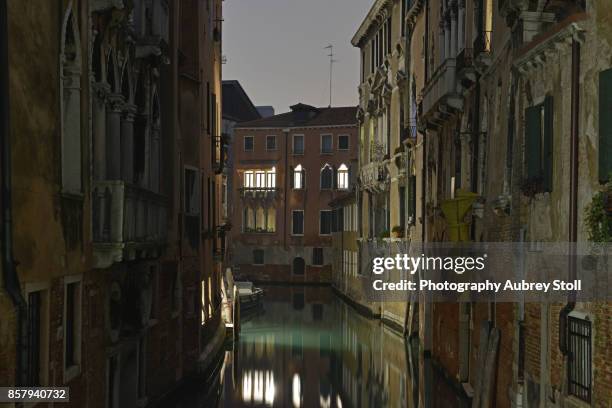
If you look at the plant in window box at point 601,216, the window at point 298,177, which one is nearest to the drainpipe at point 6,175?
the plant in window box at point 601,216

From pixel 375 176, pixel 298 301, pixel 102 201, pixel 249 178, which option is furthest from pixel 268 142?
pixel 102 201

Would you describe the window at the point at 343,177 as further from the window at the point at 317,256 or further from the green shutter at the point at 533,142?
the green shutter at the point at 533,142

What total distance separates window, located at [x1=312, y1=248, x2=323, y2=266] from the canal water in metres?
17.7

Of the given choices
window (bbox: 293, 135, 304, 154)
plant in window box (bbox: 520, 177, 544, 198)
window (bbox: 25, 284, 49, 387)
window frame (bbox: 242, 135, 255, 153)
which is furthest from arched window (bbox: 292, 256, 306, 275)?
window (bbox: 25, 284, 49, 387)

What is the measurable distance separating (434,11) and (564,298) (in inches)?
522

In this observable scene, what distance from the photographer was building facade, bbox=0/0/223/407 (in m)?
7.70

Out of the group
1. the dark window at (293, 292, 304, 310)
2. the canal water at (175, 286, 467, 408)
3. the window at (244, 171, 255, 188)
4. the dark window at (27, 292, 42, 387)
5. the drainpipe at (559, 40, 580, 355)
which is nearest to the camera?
the dark window at (27, 292, 42, 387)

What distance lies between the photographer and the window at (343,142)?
167 feet

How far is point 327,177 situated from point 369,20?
1835cm

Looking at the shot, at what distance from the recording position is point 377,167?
31812 mm

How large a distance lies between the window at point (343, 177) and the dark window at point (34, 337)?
43.0 meters

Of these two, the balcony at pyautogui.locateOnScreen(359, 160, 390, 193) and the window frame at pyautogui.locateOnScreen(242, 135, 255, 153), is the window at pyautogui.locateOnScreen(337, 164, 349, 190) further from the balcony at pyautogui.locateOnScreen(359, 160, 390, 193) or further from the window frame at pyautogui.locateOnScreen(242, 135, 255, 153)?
the balcony at pyautogui.locateOnScreen(359, 160, 390, 193)

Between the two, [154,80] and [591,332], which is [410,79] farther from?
[591,332]

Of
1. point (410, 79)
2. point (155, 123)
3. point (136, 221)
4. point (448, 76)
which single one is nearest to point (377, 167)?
point (410, 79)
